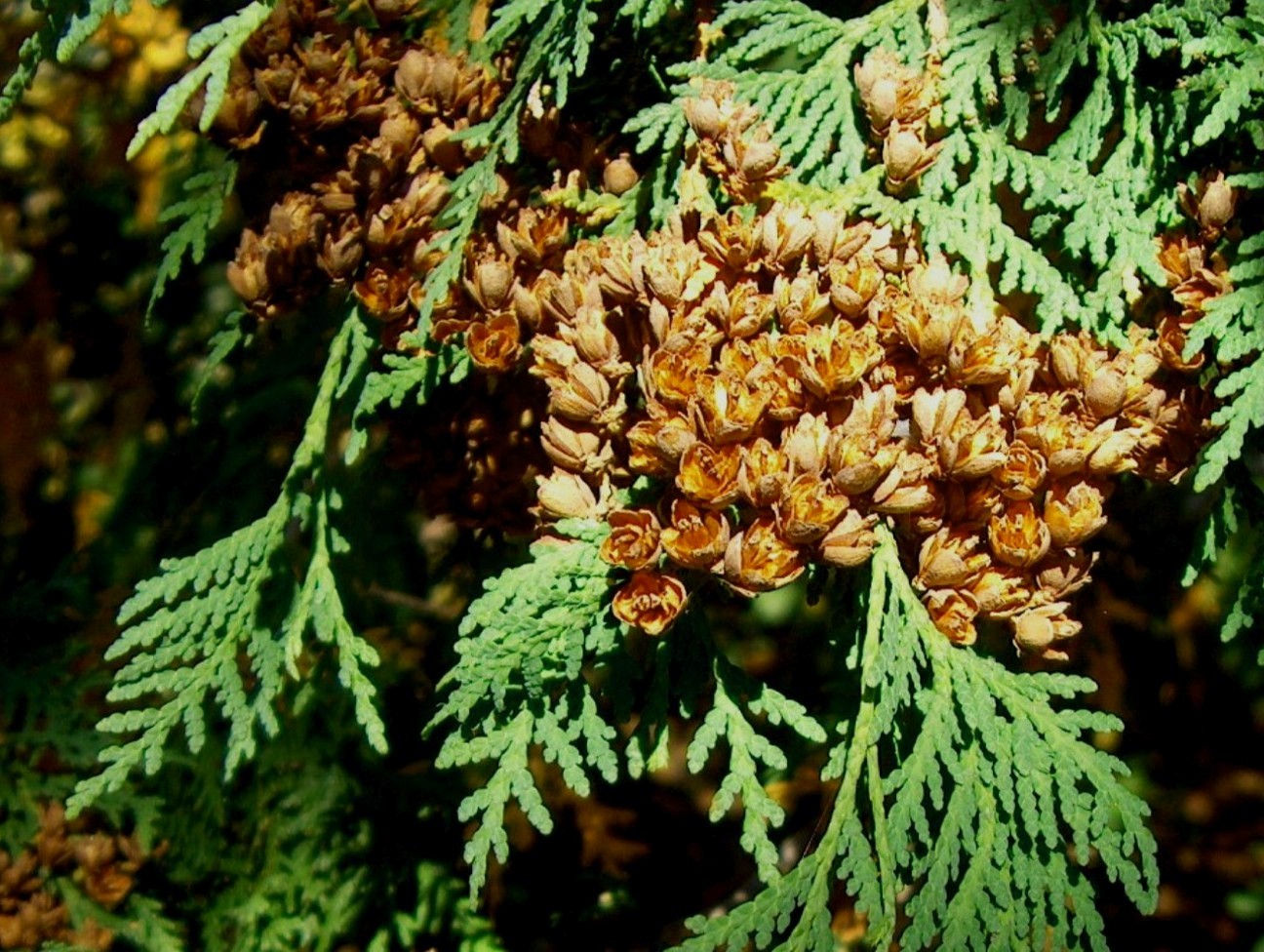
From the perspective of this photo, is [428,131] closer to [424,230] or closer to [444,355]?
[424,230]

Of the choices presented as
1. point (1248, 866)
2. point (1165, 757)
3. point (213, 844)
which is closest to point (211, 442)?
point (213, 844)

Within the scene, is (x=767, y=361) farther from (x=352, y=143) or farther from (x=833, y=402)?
(x=352, y=143)

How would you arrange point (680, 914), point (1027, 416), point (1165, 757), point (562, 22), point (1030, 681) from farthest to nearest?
point (1165, 757)
point (680, 914)
point (562, 22)
point (1030, 681)
point (1027, 416)

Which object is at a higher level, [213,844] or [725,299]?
[725,299]

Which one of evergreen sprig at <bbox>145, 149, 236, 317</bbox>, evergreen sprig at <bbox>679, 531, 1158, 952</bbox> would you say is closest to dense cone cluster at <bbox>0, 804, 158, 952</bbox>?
evergreen sprig at <bbox>145, 149, 236, 317</bbox>

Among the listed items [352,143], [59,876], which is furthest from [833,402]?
[59,876]

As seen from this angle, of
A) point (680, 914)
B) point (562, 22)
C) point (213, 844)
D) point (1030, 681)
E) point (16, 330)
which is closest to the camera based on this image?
point (1030, 681)

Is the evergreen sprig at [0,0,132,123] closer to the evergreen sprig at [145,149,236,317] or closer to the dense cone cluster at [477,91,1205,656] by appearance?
the evergreen sprig at [145,149,236,317]
